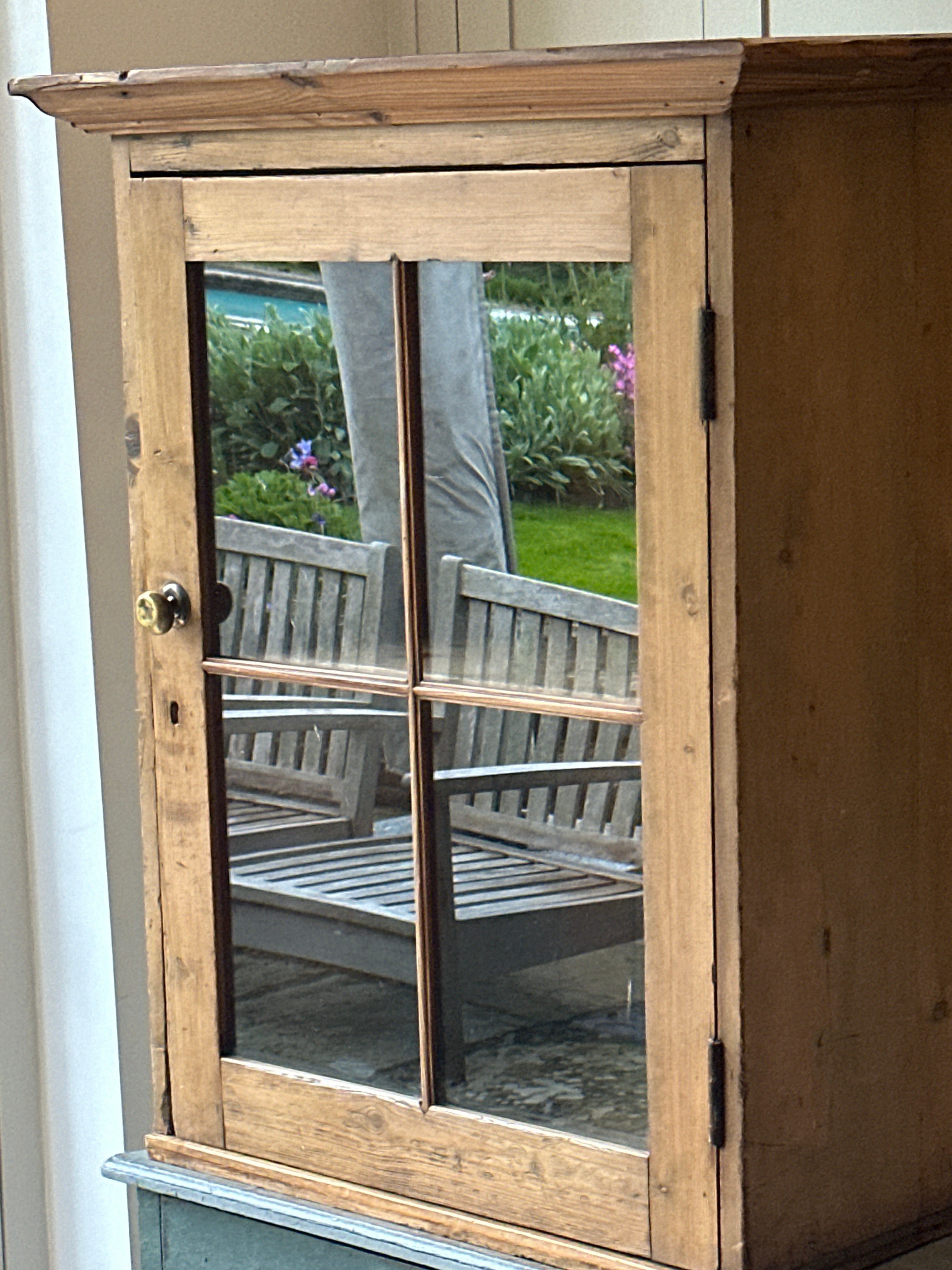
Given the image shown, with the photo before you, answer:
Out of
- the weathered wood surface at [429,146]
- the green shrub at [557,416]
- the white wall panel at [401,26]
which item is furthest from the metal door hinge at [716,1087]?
the white wall panel at [401,26]

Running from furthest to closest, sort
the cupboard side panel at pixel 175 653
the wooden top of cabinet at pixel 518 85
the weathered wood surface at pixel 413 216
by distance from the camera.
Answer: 1. the cupboard side panel at pixel 175 653
2. the weathered wood surface at pixel 413 216
3. the wooden top of cabinet at pixel 518 85

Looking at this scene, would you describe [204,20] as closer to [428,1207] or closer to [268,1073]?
[268,1073]

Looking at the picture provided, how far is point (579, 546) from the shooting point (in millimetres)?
1470

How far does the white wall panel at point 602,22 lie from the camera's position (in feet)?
6.46

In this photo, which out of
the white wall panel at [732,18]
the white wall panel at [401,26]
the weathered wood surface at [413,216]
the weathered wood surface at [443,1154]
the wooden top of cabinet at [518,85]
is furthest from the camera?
the white wall panel at [401,26]

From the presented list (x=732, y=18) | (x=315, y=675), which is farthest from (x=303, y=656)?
(x=732, y=18)

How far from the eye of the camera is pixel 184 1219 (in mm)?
1711

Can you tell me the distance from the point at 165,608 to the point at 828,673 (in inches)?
24.2

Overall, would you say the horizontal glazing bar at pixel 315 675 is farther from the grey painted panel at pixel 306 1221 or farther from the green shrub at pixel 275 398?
the grey painted panel at pixel 306 1221

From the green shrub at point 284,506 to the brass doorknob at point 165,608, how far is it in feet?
0.28

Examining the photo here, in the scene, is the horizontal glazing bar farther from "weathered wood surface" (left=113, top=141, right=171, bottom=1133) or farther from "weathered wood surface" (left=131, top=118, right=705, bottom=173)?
"weathered wood surface" (left=131, top=118, right=705, bottom=173)

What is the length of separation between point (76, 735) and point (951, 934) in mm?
1100

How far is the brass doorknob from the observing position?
1637mm

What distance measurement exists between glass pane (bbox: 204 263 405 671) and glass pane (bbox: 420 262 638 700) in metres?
0.05
